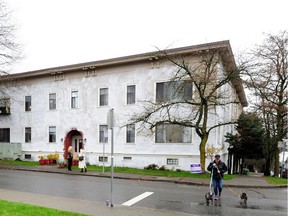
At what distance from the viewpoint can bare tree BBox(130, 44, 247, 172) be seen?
17.9 m

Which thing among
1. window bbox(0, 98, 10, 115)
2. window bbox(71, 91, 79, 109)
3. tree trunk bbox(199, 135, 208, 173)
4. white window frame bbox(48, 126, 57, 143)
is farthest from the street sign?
window bbox(0, 98, 10, 115)

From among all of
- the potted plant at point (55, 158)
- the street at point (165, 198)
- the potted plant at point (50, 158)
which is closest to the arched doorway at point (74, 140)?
the potted plant at point (55, 158)

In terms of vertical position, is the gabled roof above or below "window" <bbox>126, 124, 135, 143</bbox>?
above

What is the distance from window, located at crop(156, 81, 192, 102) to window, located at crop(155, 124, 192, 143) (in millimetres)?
2095

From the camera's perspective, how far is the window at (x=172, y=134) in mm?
21188

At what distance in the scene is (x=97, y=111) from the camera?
2484 cm

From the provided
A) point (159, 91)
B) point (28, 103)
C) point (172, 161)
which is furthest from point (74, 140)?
point (172, 161)

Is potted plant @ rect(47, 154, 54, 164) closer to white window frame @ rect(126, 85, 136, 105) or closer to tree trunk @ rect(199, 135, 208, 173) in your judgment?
white window frame @ rect(126, 85, 136, 105)

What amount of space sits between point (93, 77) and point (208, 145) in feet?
37.7

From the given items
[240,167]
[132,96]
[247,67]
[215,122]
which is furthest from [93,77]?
[240,167]

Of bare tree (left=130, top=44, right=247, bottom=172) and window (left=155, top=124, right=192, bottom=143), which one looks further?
window (left=155, top=124, right=192, bottom=143)

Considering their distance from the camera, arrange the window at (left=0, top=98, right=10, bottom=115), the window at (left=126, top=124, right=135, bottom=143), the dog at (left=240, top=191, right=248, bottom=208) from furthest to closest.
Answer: the window at (left=0, top=98, right=10, bottom=115)
the window at (left=126, top=124, right=135, bottom=143)
the dog at (left=240, top=191, right=248, bottom=208)

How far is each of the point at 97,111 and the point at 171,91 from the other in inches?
275

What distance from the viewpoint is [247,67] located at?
59.0 ft
